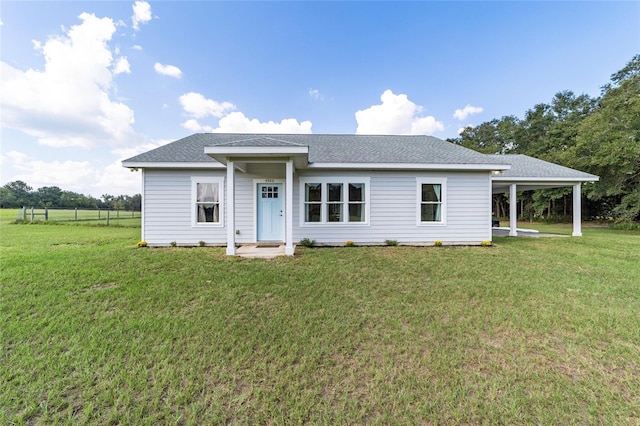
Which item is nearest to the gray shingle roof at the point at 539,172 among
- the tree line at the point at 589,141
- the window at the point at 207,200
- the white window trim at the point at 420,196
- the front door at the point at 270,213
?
the white window trim at the point at 420,196

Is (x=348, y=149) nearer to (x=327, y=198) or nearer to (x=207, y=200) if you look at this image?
(x=327, y=198)

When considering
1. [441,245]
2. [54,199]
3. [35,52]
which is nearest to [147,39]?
[35,52]

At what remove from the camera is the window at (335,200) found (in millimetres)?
8156

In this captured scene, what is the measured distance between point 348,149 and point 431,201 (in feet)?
11.2

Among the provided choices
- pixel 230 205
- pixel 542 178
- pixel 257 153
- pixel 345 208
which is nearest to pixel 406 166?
pixel 345 208

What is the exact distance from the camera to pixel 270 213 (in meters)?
8.27

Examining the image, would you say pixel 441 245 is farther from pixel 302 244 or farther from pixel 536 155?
pixel 536 155

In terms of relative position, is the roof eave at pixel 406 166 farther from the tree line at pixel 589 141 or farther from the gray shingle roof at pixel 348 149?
the tree line at pixel 589 141

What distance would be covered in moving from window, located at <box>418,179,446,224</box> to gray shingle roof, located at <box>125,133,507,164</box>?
74 centimetres

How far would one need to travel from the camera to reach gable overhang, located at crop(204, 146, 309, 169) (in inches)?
241

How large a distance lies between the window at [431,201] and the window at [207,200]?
21.6ft

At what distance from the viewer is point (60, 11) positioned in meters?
8.48

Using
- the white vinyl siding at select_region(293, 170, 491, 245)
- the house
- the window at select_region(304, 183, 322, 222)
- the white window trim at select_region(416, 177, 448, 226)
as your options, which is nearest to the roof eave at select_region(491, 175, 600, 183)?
the house

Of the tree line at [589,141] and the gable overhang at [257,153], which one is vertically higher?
the tree line at [589,141]
